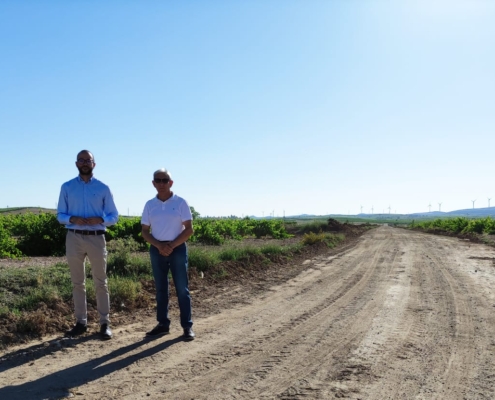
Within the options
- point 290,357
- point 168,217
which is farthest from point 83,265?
point 290,357

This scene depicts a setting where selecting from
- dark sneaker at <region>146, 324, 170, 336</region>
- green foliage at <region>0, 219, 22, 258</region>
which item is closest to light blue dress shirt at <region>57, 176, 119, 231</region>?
dark sneaker at <region>146, 324, 170, 336</region>

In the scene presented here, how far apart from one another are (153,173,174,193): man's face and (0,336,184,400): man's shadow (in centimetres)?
196

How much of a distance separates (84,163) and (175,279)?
6.22 ft

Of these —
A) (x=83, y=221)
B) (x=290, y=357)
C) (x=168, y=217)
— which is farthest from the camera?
(x=168, y=217)

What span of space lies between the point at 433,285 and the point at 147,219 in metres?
7.02

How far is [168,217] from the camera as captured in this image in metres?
5.39

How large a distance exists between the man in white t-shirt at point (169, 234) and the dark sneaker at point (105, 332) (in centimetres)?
48

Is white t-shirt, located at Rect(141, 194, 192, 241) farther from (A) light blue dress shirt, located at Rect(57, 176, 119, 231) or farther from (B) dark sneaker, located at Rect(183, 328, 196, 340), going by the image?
(B) dark sneaker, located at Rect(183, 328, 196, 340)

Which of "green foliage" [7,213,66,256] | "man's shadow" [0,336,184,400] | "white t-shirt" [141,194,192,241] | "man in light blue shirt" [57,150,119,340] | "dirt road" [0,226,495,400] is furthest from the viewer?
"green foliage" [7,213,66,256]

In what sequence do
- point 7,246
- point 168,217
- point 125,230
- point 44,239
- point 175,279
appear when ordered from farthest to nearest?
point 125,230 < point 44,239 < point 7,246 < point 175,279 < point 168,217

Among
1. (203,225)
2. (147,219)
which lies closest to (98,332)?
(147,219)

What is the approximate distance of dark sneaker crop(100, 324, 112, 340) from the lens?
5.30 metres

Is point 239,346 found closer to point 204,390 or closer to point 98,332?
point 204,390

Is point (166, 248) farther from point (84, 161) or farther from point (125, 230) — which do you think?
point (125, 230)
